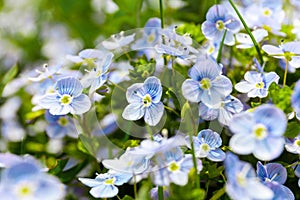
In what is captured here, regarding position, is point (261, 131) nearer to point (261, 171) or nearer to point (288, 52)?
point (261, 171)

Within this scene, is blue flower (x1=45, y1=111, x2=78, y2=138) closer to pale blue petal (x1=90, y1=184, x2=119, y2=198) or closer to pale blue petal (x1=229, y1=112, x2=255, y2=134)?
pale blue petal (x1=90, y1=184, x2=119, y2=198)

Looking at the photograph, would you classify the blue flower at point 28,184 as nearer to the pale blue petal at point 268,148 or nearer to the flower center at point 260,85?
the pale blue petal at point 268,148

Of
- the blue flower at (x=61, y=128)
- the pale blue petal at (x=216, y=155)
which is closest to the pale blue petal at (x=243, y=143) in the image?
the pale blue petal at (x=216, y=155)

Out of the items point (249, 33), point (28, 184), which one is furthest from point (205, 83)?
point (28, 184)

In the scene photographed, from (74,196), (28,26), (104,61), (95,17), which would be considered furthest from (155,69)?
(28,26)

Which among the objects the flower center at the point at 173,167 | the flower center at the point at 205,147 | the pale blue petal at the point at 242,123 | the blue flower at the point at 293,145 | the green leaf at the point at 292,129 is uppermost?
the pale blue petal at the point at 242,123

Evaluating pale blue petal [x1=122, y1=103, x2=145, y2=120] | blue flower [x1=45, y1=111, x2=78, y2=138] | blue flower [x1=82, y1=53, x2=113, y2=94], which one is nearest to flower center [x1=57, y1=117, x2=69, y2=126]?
blue flower [x1=45, y1=111, x2=78, y2=138]

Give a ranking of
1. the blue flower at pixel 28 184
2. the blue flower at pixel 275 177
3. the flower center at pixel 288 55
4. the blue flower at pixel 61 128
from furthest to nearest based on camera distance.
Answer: the blue flower at pixel 61 128 → the flower center at pixel 288 55 → the blue flower at pixel 275 177 → the blue flower at pixel 28 184
